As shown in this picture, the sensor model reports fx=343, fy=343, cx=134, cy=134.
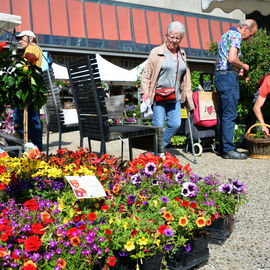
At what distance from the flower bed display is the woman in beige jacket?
1.76m

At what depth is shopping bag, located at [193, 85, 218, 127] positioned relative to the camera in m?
5.71

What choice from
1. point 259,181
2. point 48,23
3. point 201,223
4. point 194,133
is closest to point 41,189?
point 201,223

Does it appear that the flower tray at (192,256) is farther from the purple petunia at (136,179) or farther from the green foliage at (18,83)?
the green foliage at (18,83)

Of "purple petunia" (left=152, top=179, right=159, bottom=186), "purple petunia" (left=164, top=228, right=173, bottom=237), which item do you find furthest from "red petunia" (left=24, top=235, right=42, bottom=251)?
"purple petunia" (left=152, top=179, right=159, bottom=186)

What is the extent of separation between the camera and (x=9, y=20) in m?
5.99

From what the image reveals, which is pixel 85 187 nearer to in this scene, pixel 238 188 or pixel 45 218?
pixel 45 218

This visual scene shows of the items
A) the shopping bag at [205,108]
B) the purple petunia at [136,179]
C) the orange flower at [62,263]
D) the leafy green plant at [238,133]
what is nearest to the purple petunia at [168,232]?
the orange flower at [62,263]

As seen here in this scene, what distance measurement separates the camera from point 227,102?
17.6 ft

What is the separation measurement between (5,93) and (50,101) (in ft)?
11.4

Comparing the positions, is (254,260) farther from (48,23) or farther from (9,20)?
(48,23)

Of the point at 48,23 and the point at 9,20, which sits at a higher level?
the point at 48,23

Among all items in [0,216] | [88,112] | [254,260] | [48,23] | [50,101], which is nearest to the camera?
[0,216]

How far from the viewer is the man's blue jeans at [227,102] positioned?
17.4 feet

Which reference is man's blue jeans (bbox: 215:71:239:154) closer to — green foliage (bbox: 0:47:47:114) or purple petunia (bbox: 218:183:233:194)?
purple petunia (bbox: 218:183:233:194)
